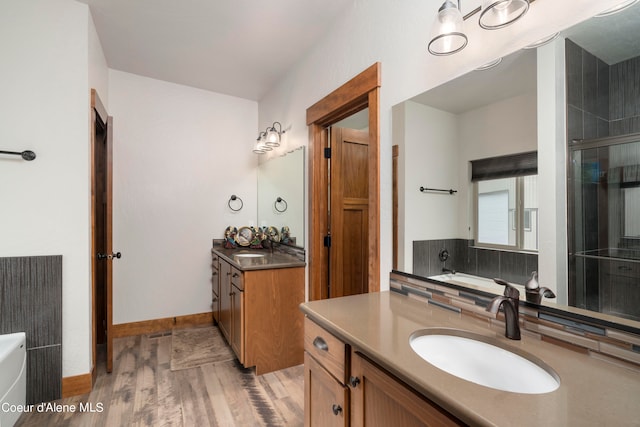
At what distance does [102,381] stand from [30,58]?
90.3 inches

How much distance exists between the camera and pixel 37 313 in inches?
75.9

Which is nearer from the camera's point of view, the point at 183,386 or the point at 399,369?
the point at 399,369

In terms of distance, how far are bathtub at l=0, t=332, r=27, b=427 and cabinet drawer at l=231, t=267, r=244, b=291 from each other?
131cm

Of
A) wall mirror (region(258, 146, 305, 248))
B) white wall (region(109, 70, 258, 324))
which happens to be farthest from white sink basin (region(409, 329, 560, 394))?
white wall (region(109, 70, 258, 324))

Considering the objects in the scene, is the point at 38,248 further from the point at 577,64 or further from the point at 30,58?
the point at 577,64

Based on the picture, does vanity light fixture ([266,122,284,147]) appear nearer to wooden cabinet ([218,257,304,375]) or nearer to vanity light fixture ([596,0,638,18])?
wooden cabinet ([218,257,304,375])

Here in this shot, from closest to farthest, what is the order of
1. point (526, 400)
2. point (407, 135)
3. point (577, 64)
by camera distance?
point (526, 400)
point (577, 64)
point (407, 135)

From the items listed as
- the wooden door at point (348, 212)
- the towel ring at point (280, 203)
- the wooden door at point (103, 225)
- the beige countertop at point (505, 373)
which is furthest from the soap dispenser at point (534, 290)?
the wooden door at point (103, 225)

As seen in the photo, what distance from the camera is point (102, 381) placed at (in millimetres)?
2195

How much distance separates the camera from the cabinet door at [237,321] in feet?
7.47

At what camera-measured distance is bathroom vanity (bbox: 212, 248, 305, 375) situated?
7.43 feet

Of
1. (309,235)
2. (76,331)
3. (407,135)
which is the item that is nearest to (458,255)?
(407,135)

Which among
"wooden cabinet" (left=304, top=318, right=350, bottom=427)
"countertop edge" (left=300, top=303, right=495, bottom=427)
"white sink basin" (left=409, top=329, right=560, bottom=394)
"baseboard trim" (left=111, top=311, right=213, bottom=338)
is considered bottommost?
"baseboard trim" (left=111, top=311, right=213, bottom=338)

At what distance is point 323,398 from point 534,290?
905mm
